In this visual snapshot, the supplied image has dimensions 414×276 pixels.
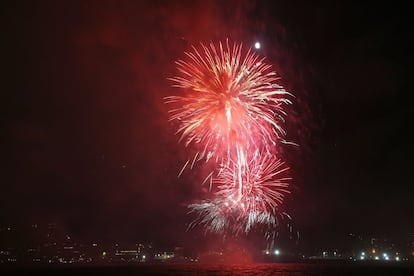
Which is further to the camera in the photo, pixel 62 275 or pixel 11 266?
pixel 11 266

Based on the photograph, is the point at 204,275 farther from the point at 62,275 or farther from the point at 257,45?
the point at 257,45

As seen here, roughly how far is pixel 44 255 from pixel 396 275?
115144 millimetres

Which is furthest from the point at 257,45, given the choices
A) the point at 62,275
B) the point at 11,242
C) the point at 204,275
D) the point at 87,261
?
the point at 87,261

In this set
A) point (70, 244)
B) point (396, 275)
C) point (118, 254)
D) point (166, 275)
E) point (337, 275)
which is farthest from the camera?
point (118, 254)

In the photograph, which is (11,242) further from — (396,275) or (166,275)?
(396,275)

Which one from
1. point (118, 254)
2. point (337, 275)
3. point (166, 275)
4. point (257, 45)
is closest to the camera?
point (257, 45)

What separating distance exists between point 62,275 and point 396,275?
279ft

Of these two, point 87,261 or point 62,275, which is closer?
point 62,275

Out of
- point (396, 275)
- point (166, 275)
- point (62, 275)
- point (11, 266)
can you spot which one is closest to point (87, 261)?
point (11, 266)

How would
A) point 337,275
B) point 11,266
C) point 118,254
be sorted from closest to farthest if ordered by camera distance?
point 337,275
point 11,266
point 118,254

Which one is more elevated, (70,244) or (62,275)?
(70,244)

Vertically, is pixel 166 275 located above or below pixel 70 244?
below

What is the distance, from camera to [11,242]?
522 ft

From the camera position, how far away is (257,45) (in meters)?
31.5
